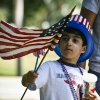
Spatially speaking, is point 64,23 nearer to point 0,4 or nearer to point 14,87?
point 14,87

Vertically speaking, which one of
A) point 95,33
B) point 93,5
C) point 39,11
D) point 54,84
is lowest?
point 54,84

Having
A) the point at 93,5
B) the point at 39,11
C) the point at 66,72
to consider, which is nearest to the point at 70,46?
the point at 66,72

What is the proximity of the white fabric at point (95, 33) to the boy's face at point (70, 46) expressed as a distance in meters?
0.23

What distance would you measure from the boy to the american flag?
211 millimetres

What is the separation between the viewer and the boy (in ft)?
12.7

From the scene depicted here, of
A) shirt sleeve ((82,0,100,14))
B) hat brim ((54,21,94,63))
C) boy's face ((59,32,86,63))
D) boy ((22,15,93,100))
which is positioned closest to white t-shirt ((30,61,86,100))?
boy ((22,15,93,100))

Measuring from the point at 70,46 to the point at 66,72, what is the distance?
0.76 ft

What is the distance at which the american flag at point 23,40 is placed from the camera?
3729mm

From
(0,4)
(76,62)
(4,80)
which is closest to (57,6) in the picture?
(0,4)

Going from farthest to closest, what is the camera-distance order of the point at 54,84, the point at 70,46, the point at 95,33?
the point at 95,33 → the point at 70,46 → the point at 54,84

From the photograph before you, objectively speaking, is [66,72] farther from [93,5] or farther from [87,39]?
[93,5]

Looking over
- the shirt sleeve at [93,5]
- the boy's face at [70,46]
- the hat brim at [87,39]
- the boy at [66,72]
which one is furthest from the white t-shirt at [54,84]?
the shirt sleeve at [93,5]

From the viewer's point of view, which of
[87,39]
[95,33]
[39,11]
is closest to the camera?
[87,39]

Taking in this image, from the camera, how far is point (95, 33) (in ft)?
14.3
